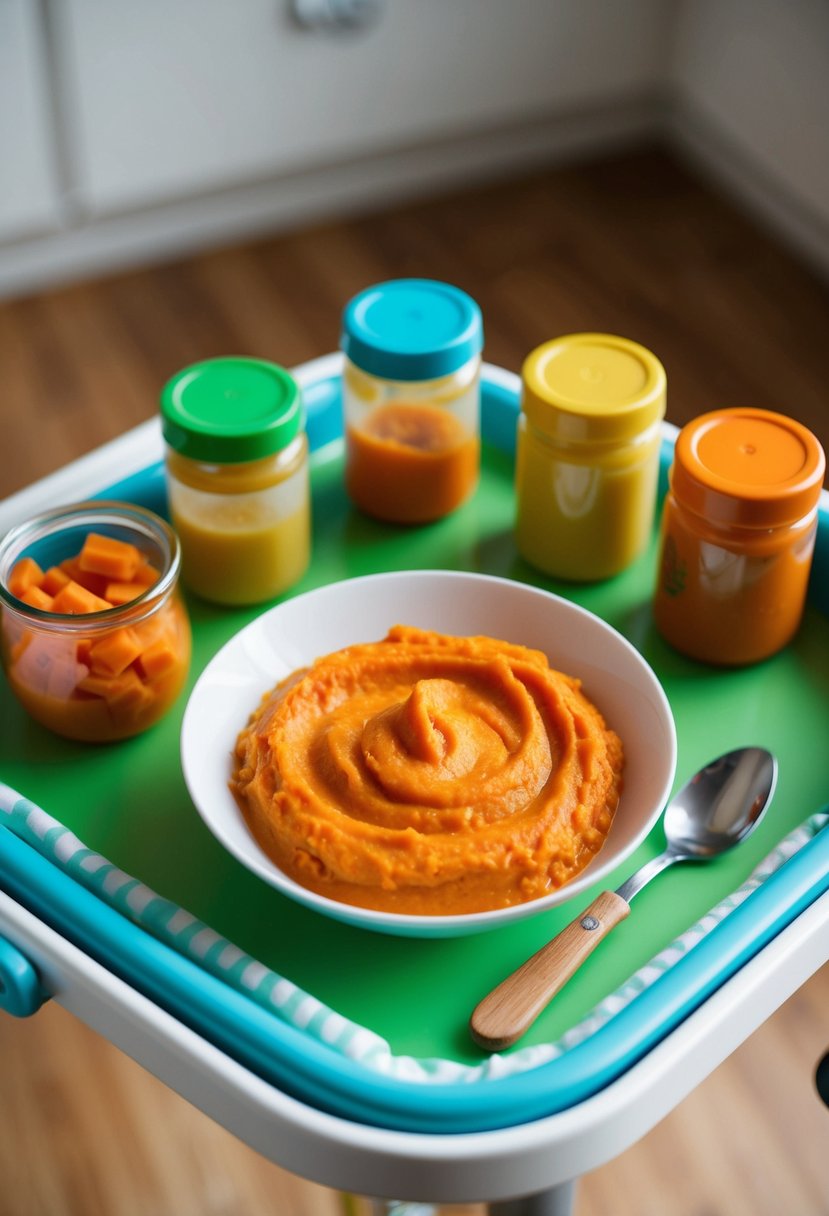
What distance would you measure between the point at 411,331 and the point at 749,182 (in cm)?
184

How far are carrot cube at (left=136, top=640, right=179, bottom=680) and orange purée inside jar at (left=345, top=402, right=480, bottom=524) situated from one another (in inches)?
11.7

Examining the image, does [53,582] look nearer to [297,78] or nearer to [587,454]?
[587,454]

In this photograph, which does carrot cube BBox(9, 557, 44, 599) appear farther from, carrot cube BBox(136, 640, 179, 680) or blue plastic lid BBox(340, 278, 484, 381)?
blue plastic lid BBox(340, 278, 484, 381)

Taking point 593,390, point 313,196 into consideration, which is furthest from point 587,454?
point 313,196

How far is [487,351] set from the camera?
8.36 ft

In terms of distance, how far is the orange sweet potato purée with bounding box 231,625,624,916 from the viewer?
96cm

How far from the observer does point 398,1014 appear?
0.95 meters

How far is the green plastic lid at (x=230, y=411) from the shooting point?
1168 mm

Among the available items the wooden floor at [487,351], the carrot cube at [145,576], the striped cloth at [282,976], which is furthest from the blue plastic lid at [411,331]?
the wooden floor at [487,351]

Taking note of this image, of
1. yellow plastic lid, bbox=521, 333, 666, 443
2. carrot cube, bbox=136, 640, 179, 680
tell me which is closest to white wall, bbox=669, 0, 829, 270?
yellow plastic lid, bbox=521, 333, 666, 443

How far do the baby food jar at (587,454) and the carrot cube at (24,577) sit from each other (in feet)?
1.43

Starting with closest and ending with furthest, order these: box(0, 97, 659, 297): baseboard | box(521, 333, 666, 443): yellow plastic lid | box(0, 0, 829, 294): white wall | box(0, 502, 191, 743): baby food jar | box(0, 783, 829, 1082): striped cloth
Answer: box(0, 783, 829, 1082): striped cloth, box(0, 502, 191, 743): baby food jar, box(521, 333, 666, 443): yellow plastic lid, box(0, 0, 829, 294): white wall, box(0, 97, 659, 297): baseboard

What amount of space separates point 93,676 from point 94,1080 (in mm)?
714

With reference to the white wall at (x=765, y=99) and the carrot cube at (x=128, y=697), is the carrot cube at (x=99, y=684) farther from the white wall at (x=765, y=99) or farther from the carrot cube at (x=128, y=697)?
the white wall at (x=765, y=99)
